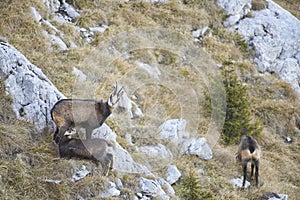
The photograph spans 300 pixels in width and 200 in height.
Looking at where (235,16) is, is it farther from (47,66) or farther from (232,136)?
(47,66)

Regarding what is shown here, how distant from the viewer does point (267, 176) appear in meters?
10.2

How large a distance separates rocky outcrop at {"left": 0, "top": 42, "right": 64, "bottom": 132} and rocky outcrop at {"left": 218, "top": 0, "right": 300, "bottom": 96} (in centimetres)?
912

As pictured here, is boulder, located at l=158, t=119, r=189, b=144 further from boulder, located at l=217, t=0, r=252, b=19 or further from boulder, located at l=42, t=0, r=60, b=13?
boulder, located at l=217, t=0, r=252, b=19

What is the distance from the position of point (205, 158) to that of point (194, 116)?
1.90 metres

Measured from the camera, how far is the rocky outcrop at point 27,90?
7336 millimetres

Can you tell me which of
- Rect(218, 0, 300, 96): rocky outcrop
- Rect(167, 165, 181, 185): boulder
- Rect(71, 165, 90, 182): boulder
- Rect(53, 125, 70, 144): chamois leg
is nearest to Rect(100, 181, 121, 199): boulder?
Rect(71, 165, 90, 182): boulder

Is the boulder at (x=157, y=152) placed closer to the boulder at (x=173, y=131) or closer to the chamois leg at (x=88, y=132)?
the boulder at (x=173, y=131)

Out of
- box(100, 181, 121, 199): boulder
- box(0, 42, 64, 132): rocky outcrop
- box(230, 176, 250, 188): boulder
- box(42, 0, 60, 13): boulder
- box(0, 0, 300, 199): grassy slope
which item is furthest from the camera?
box(42, 0, 60, 13): boulder

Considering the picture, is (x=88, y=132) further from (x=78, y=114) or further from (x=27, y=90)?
(x=27, y=90)

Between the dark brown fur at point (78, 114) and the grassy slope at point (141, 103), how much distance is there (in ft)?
1.27

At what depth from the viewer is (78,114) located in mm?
7297

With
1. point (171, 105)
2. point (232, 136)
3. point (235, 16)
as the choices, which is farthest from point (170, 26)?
point (232, 136)

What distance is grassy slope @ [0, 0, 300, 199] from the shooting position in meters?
6.50

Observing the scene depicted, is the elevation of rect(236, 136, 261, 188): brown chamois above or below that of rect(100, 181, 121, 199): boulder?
below
